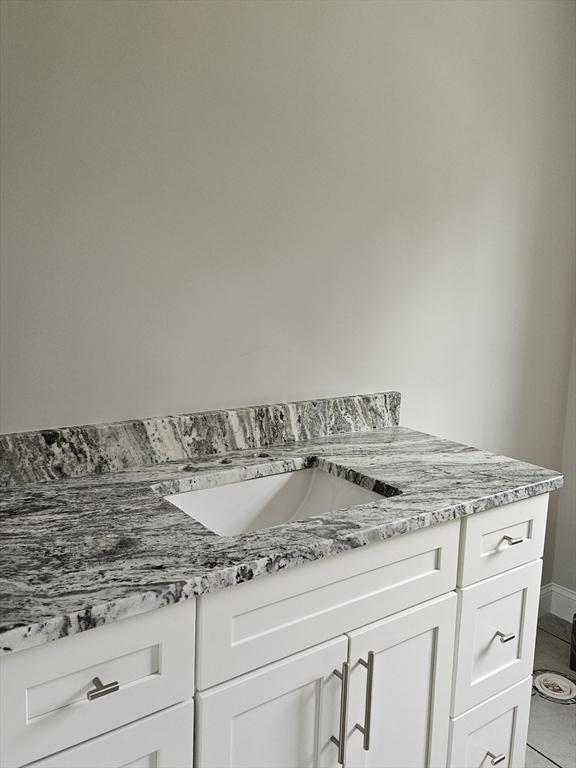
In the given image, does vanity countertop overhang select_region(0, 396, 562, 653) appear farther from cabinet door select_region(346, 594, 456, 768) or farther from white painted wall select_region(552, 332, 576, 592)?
white painted wall select_region(552, 332, 576, 592)

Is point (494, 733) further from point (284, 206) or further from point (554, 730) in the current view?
point (284, 206)

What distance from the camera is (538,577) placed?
1.66 m

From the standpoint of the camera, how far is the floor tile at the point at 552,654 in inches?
97.8

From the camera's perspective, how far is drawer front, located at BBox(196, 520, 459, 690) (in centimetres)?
109

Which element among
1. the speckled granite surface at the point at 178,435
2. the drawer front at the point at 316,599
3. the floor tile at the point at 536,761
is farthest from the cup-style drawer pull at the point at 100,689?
the floor tile at the point at 536,761

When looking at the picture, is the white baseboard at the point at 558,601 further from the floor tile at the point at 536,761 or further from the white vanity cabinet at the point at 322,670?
the white vanity cabinet at the point at 322,670

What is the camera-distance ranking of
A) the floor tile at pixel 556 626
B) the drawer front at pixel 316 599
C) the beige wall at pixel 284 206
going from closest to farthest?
the drawer front at pixel 316 599 < the beige wall at pixel 284 206 < the floor tile at pixel 556 626

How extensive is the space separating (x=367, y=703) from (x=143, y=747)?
46cm

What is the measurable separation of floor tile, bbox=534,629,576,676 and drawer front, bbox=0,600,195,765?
187 cm

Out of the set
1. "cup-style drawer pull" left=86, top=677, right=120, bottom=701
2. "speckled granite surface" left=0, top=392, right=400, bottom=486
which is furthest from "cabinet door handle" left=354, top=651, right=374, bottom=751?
"speckled granite surface" left=0, top=392, right=400, bottom=486

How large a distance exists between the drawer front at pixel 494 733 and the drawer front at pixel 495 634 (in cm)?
3

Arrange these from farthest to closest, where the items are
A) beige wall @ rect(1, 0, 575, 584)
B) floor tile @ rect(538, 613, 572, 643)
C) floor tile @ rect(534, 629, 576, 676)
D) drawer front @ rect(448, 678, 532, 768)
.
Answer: floor tile @ rect(538, 613, 572, 643)
floor tile @ rect(534, 629, 576, 676)
drawer front @ rect(448, 678, 532, 768)
beige wall @ rect(1, 0, 575, 584)

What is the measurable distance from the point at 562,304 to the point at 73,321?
1888 mm

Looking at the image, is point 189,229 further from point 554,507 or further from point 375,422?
point 554,507
